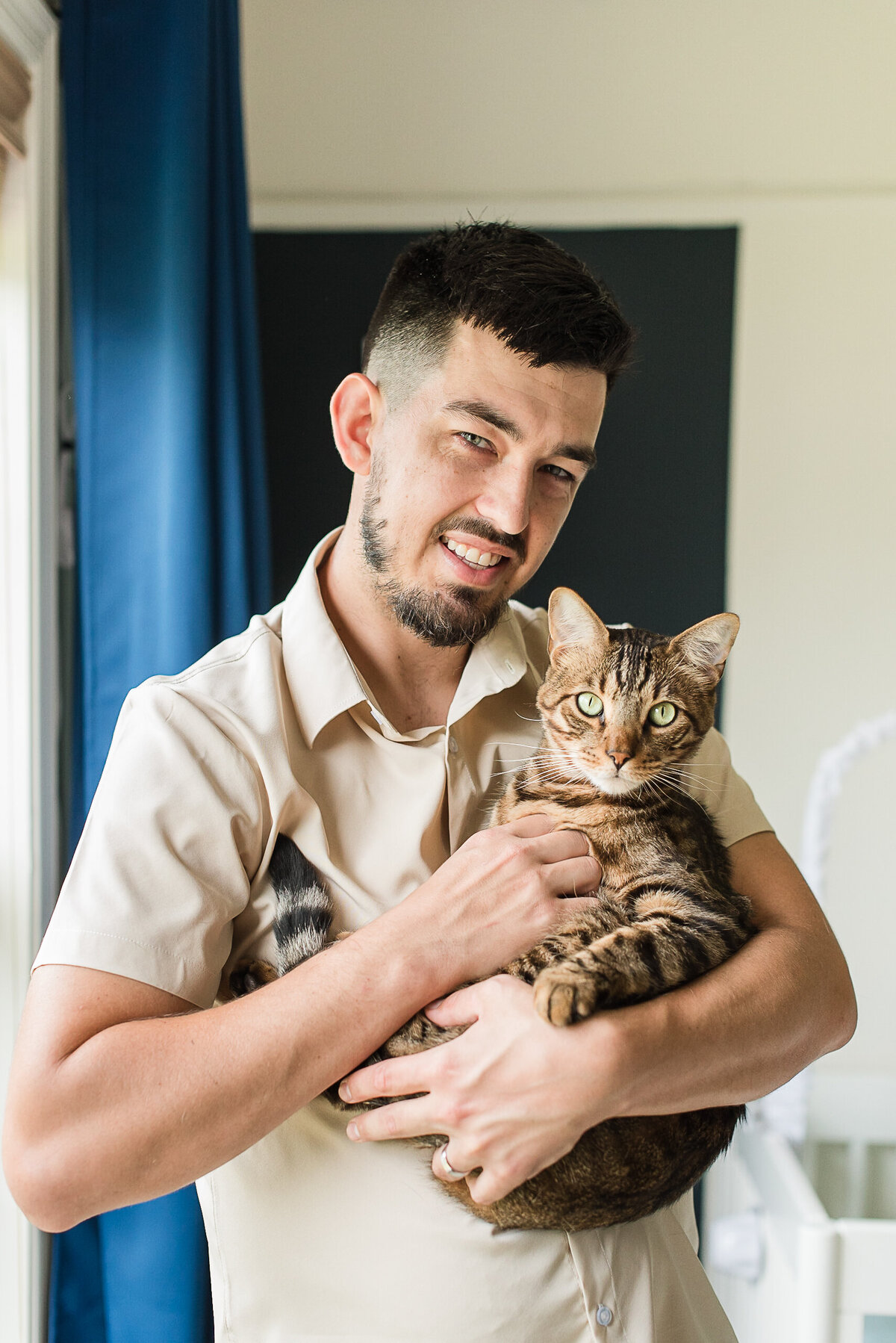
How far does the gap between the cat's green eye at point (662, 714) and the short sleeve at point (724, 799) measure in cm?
8

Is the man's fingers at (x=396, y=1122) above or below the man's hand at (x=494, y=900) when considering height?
below

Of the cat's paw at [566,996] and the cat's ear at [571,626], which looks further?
the cat's ear at [571,626]

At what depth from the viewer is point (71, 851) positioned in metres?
2.08

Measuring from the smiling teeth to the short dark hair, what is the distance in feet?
0.77

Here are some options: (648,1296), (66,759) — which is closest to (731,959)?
(648,1296)

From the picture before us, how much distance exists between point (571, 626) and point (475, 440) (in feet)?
1.09

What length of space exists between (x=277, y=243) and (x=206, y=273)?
64 centimetres

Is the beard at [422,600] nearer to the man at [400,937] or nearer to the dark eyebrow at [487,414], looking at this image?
the man at [400,937]

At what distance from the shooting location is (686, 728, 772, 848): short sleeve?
1.47 meters

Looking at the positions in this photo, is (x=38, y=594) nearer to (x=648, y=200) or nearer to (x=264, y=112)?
(x=264, y=112)

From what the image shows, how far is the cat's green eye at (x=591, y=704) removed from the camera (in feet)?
4.62

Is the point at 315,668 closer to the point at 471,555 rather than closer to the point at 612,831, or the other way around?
the point at 471,555

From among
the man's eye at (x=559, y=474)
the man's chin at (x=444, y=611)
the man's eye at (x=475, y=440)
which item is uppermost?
the man's eye at (x=475, y=440)

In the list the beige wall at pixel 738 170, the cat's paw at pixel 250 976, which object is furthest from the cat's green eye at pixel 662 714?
the beige wall at pixel 738 170
